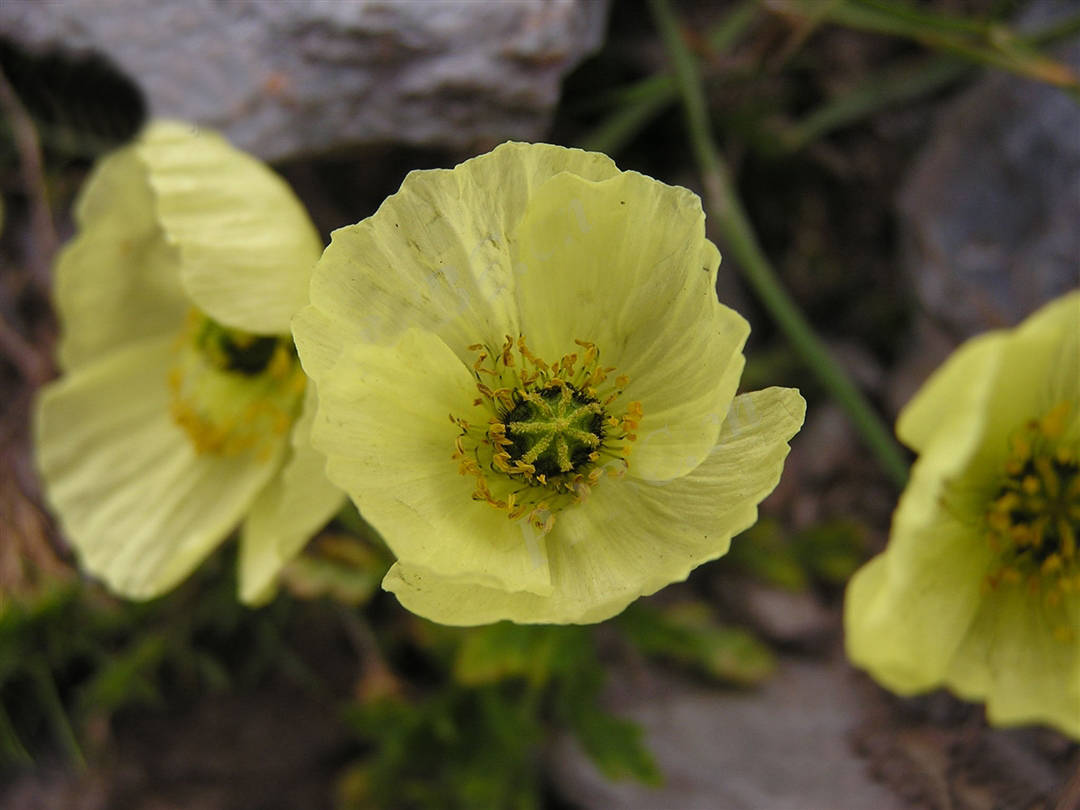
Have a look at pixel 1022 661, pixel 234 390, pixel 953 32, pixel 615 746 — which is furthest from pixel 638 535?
pixel 953 32

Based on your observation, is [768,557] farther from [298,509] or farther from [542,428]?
[298,509]

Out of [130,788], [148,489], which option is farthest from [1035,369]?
[130,788]

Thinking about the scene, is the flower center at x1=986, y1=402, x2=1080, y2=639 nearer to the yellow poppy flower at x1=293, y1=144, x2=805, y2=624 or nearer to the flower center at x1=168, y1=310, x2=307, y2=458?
the yellow poppy flower at x1=293, y1=144, x2=805, y2=624

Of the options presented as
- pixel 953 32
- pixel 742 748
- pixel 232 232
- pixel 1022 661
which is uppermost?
pixel 953 32

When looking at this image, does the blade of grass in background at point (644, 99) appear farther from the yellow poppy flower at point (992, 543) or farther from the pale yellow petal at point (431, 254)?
the yellow poppy flower at point (992, 543)

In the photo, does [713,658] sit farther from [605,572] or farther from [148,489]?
[148,489]

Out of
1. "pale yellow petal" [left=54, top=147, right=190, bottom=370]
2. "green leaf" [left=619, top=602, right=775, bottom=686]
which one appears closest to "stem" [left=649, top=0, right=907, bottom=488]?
"green leaf" [left=619, top=602, right=775, bottom=686]
